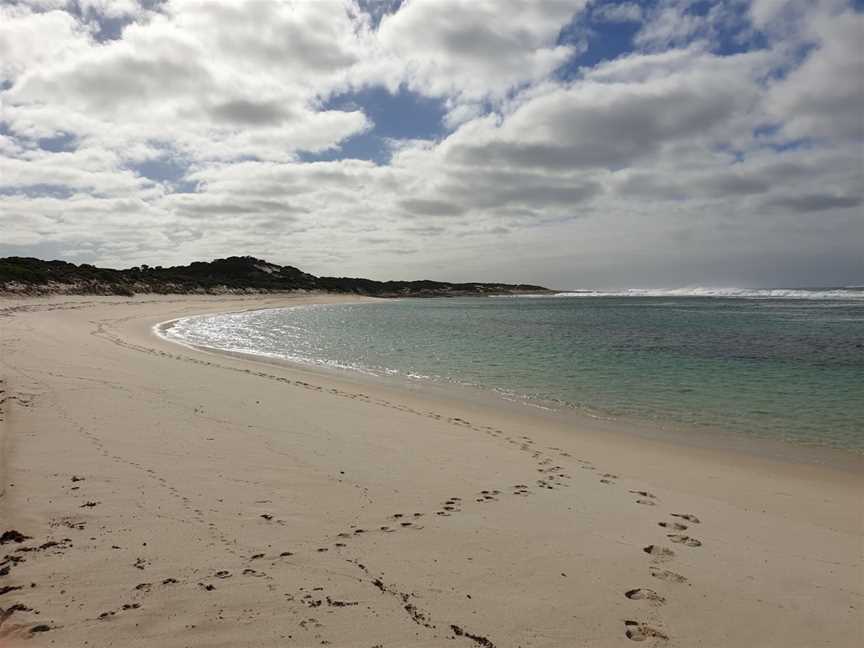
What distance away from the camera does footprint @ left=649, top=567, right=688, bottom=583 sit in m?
4.34

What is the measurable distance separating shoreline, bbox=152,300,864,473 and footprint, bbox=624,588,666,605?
6311mm

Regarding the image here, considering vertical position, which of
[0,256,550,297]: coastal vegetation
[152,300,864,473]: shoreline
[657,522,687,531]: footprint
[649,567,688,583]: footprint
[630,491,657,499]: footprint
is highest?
[0,256,550,297]: coastal vegetation

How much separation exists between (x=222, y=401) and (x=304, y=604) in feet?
25.7

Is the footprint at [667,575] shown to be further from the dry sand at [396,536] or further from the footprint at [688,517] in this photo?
the footprint at [688,517]

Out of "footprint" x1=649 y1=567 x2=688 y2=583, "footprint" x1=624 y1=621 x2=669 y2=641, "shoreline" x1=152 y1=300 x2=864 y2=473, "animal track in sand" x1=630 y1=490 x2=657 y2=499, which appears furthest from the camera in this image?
"shoreline" x1=152 y1=300 x2=864 y2=473

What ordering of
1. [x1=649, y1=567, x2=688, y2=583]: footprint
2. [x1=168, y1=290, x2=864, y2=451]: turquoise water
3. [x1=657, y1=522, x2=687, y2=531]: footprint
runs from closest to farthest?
[x1=649, y1=567, x2=688, y2=583]: footprint < [x1=657, y1=522, x2=687, y2=531]: footprint < [x1=168, y1=290, x2=864, y2=451]: turquoise water

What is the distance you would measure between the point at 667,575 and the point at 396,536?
8.05 feet

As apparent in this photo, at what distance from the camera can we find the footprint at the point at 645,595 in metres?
4.01

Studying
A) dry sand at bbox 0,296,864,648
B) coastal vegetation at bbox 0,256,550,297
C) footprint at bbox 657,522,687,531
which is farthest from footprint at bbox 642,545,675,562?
coastal vegetation at bbox 0,256,550,297

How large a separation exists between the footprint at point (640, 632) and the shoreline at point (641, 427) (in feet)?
22.3

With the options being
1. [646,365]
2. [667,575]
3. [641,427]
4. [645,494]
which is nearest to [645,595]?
[667,575]

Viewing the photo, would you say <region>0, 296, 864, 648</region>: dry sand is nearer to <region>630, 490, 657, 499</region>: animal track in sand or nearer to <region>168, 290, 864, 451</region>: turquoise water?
<region>630, 490, 657, 499</region>: animal track in sand

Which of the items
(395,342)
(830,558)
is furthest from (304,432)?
(395,342)

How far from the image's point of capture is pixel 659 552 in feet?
16.0
